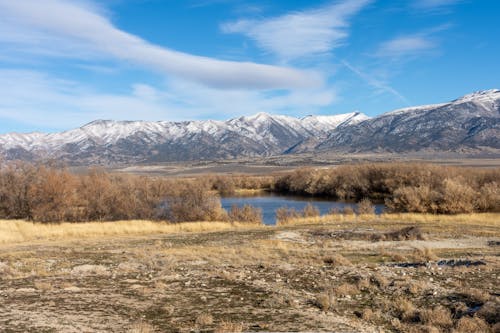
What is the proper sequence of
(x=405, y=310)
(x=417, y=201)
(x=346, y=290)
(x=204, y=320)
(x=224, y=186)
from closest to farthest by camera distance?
(x=204, y=320), (x=405, y=310), (x=346, y=290), (x=417, y=201), (x=224, y=186)

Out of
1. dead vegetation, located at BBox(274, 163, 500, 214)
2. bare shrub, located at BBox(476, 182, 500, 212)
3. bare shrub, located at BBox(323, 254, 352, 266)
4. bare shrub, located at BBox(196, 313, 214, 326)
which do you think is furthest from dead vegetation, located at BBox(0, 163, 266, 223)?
bare shrub, located at BBox(196, 313, 214, 326)

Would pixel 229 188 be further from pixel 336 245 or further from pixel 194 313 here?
pixel 194 313

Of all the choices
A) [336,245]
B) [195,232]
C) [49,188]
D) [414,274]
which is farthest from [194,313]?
[49,188]

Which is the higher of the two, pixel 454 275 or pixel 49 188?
pixel 49 188

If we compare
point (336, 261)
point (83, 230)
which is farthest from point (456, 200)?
point (83, 230)

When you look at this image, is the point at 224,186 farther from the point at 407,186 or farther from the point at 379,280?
the point at 379,280

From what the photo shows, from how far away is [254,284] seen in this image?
51.4ft

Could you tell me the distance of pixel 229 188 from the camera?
92375 mm

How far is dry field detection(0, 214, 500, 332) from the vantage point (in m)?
11.4

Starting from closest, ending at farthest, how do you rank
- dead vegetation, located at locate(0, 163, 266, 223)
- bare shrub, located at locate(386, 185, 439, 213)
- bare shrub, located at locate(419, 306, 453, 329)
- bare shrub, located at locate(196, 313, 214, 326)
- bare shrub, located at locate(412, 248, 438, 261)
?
bare shrub, located at locate(419, 306, 453, 329), bare shrub, located at locate(196, 313, 214, 326), bare shrub, located at locate(412, 248, 438, 261), dead vegetation, located at locate(0, 163, 266, 223), bare shrub, located at locate(386, 185, 439, 213)

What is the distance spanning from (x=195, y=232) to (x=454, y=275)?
2210cm

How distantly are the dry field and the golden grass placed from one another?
175 cm

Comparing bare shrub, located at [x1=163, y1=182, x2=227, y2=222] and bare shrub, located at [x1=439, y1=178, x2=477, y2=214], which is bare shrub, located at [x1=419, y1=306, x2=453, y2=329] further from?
bare shrub, located at [x1=439, y1=178, x2=477, y2=214]

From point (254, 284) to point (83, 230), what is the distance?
72.5ft
